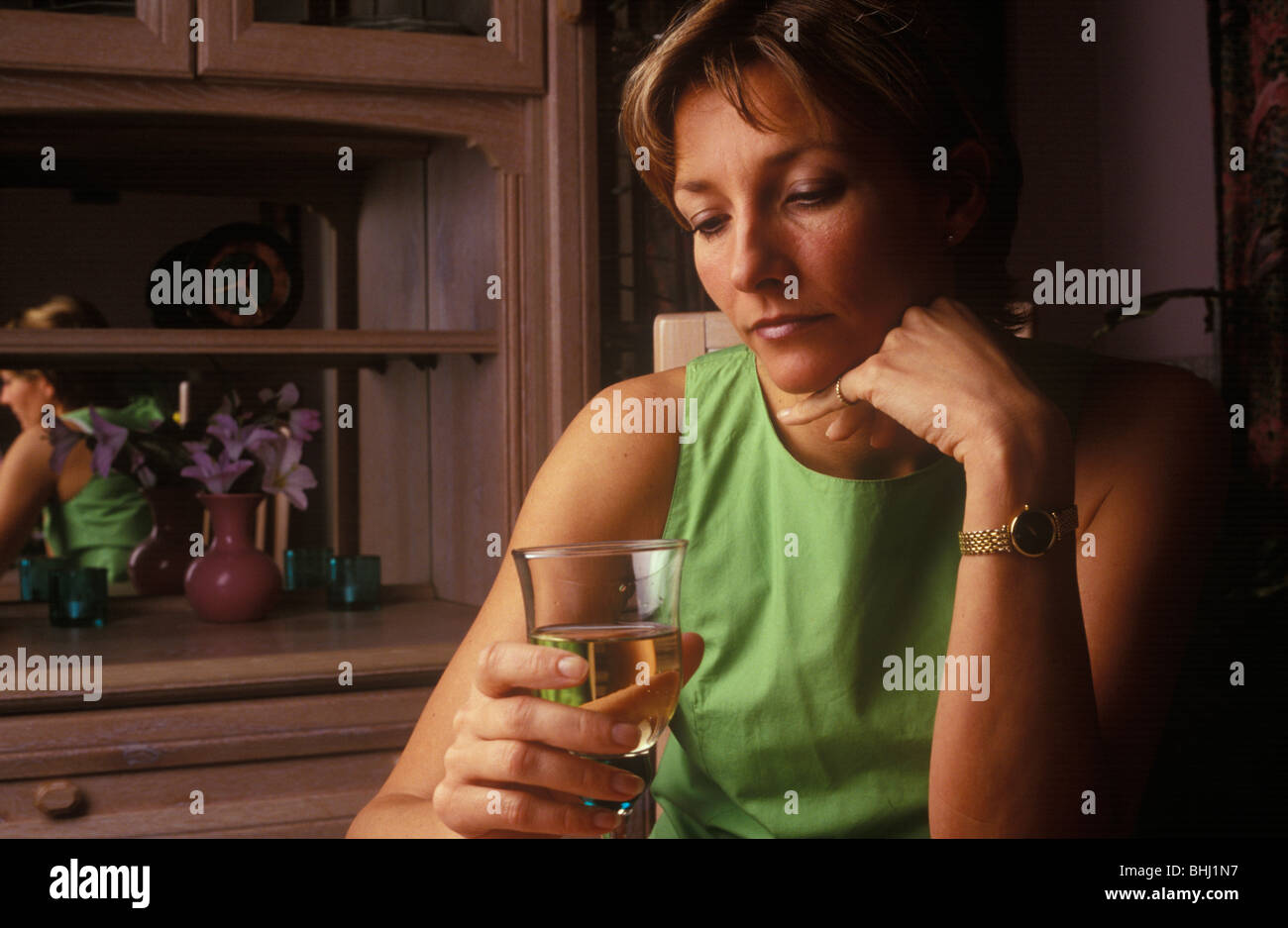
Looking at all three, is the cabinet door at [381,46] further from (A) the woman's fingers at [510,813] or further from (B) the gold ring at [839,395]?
(A) the woman's fingers at [510,813]

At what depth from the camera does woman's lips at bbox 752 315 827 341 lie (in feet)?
2.18

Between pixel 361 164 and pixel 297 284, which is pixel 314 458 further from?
pixel 361 164

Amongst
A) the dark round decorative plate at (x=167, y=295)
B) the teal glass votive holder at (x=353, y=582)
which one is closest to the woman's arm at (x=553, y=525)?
the teal glass votive holder at (x=353, y=582)

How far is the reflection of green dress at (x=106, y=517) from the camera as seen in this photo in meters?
1.19

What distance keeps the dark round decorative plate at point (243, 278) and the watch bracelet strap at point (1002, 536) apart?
35.3 inches

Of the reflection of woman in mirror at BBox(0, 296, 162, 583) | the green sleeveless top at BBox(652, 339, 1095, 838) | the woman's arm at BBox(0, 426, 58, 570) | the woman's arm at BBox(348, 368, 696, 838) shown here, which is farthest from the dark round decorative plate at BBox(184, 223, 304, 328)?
the green sleeveless top at BBox(652, 339, 1095, 838)

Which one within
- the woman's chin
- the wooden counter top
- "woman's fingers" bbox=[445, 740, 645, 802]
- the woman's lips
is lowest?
the wooden counter top

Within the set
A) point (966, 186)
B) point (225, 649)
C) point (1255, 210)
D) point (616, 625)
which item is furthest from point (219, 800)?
point (1255, 210)

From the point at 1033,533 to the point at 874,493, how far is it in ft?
0.50

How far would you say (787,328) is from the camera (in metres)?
0.67

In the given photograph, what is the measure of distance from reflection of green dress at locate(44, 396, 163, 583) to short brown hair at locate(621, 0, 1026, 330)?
2.65 feet

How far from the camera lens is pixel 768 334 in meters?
0.68

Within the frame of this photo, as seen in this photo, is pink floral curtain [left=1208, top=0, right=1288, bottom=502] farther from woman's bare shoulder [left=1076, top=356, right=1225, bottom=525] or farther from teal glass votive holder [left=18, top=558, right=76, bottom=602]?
teal glass votive holder [left=18, top=558, right=76, bottom=602]
